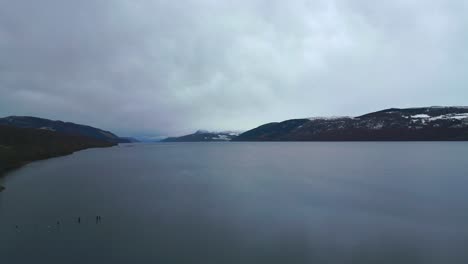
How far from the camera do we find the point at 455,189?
38062 millimetres

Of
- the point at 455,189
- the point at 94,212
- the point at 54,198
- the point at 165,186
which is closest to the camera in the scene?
the point at 94,212

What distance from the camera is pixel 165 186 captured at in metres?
45.1

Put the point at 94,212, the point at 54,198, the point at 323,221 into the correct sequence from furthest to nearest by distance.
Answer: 1. the point at 54,198
2. the point at 94,212
3. the point at 323,221

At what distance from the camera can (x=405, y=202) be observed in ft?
105

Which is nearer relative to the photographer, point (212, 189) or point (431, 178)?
point (212, 189)

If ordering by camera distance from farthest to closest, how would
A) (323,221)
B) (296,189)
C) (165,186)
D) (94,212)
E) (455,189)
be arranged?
1. (165,186)
2. (296,189)
3. (455,189)
4. (94,212)
5. (323,221)

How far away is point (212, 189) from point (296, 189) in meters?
12.2

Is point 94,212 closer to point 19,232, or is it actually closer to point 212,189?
point 19,232

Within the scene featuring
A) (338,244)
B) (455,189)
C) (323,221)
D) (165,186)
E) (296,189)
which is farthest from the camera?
(165,186)

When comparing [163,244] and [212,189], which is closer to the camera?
[163,244]

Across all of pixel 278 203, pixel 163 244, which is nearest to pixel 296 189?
pixel 278 203

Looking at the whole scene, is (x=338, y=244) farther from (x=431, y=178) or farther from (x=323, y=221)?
(x=431, y=178)

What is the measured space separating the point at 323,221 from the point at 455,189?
966 inches

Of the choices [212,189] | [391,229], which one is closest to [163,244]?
[391,229]
